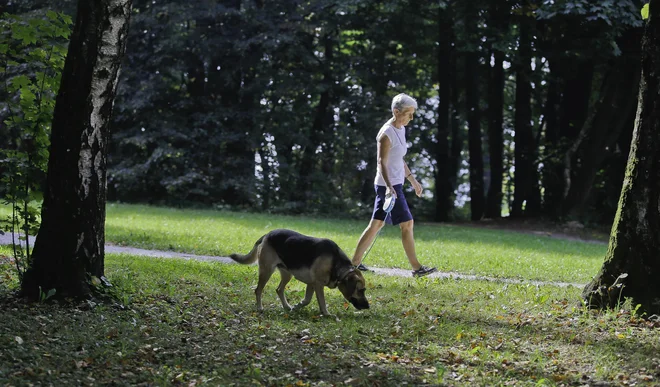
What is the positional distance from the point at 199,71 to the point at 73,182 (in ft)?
73.4

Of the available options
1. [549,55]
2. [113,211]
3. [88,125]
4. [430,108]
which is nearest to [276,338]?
[88,125]

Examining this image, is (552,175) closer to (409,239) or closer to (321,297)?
(409,239)

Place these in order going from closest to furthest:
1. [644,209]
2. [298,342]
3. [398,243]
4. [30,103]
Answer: [298,342]
[30,103]
[644,209]
[398,243]

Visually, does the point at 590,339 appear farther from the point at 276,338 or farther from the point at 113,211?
the point at 113,211

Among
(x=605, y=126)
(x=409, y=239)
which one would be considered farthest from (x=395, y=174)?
(x=605, y=126)

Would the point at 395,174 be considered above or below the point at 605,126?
below

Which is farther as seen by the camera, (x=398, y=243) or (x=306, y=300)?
(x=398, y=243)

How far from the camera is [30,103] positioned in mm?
7344

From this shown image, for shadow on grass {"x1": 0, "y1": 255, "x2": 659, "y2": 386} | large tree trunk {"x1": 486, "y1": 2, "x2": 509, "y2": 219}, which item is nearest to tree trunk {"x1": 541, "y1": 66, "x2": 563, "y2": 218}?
large tree trunk {"x1": 486, "y1": 2, "x2": 509, "y2": 219}

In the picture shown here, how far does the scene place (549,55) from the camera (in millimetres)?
22828

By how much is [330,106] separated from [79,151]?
22797 mm

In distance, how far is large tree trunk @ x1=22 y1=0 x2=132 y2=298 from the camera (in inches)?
278

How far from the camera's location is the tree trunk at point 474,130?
27.8 metres

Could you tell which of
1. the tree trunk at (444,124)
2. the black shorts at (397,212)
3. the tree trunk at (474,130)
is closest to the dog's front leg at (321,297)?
the black shorts at (397,212)
